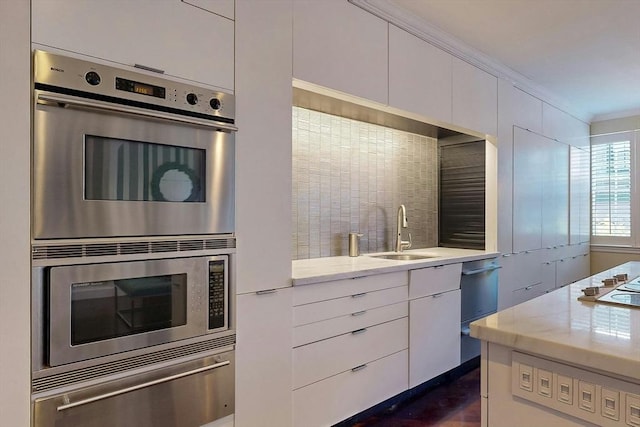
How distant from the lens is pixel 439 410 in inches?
98.8

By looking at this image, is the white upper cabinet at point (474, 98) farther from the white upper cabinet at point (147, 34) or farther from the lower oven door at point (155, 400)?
the lower oven door at point (155, 400)

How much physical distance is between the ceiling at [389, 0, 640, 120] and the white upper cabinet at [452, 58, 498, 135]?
182 millimetres

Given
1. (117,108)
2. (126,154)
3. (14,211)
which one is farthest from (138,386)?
(117,108)

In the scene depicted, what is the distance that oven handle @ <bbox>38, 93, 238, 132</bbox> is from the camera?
4.08 feet

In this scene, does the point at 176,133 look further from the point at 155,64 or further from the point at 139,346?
the point at 139,346

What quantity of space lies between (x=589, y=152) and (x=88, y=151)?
235 inches

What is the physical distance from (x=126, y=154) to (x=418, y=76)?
6.55 ft

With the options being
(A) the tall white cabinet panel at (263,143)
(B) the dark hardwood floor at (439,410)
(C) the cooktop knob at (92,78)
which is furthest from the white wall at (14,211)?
(B) the dark hardwood floor at (439,410)

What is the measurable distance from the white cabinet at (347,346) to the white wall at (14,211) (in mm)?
1064

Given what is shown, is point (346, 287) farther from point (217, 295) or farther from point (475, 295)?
point (475, 295)

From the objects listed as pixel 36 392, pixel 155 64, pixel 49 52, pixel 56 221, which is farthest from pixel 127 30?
pixel 36 392

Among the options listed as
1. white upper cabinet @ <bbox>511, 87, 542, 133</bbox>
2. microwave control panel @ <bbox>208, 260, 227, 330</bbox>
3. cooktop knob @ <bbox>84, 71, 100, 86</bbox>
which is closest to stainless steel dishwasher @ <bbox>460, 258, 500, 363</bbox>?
white upper cabinet @ <bbox>511, 87, 542, 133</bbox>

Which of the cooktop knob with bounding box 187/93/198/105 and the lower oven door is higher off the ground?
the cooktop knob with bounding box 187/93/198/105

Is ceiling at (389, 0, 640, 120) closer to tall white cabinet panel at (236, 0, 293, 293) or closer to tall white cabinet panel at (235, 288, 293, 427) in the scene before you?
tall white cabinet panel at (236, 0, 293, 293)
